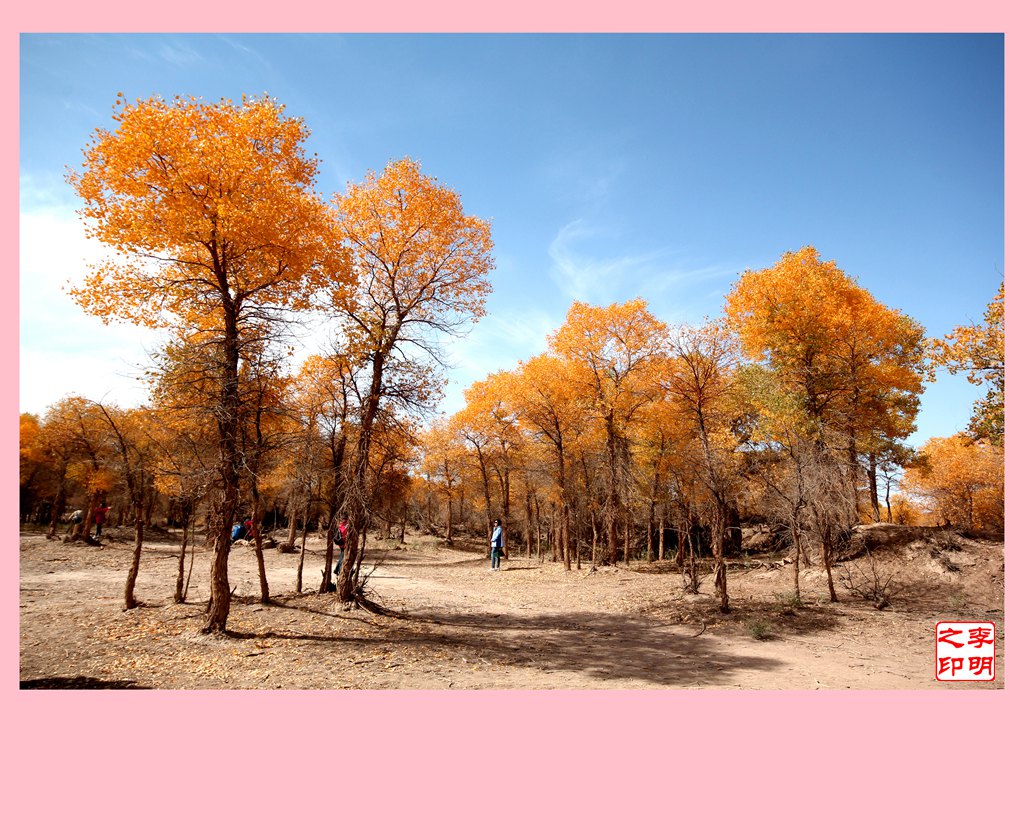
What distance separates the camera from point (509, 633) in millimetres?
10672

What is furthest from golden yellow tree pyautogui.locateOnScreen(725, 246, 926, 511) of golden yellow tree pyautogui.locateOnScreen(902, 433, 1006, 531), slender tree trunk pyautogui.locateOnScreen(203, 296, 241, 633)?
slender tree trunk pyautogui.locateOnScreen(203, 296, 241, 633)

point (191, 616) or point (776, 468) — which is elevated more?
point (776, 468)

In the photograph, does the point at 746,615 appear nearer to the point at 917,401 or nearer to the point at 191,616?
the point at 191,616

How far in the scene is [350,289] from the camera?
10.8 metres

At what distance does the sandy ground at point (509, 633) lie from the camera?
7.34 meters

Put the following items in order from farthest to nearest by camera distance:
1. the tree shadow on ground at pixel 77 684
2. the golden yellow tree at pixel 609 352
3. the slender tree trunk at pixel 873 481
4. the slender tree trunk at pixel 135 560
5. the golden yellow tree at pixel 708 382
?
the golden yellow tree at pixel 609 352, the slender tree trunk at pixel 873 481, the golden yellow tree at pixel 708 382, the slender tree trunk at pixel 135 560, the tree shadow on ground at pixel 77 684

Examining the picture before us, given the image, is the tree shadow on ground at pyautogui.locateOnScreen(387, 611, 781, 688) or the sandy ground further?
the tree shadow on ground at pyautogui.locateOnScreen(387, 611, 781, 688)

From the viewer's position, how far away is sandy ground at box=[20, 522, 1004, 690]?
734 centimetres

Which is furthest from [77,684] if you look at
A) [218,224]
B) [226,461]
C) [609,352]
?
[609,352]

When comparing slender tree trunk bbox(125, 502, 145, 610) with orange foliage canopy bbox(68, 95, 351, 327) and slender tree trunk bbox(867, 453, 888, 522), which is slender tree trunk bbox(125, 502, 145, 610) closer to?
orange foliage canopy bbox(68, 95, 351, 327)

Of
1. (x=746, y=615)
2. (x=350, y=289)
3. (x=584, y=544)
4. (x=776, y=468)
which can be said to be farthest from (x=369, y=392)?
(x=584, y=544)

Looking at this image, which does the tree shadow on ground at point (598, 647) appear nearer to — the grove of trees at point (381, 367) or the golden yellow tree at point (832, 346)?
A: the grove of trees at point (381, 367)

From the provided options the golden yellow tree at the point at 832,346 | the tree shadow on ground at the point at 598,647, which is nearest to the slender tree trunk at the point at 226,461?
the tree shadow on ground at the point at 598,647

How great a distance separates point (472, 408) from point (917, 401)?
Result: 20.4m
